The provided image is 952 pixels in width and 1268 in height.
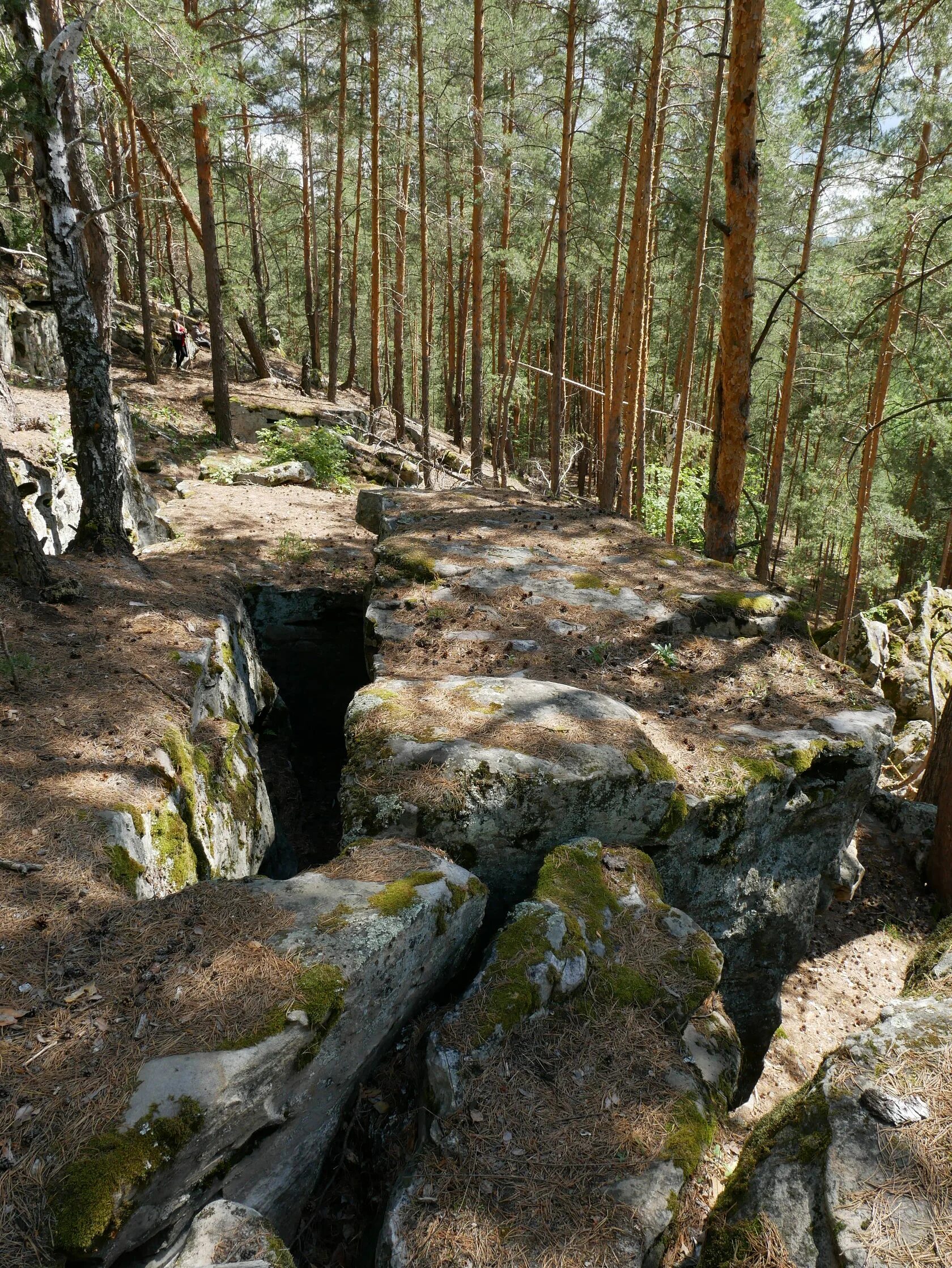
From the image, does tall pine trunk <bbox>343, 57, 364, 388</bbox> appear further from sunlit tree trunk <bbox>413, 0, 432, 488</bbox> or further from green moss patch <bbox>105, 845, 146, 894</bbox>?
green moss patch <bbox>105, 845, 146, 894</bbox>

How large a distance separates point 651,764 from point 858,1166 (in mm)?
2356

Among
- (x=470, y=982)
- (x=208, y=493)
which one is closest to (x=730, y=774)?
(x=470, y=982)

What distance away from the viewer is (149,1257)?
2.10 m

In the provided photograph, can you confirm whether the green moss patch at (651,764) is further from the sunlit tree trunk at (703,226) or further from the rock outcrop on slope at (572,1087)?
the sunlit tree trunk at (703,226)

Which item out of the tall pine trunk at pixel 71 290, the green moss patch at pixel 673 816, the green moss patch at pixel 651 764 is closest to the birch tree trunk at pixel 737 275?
the green moss patch at pixel 651 764

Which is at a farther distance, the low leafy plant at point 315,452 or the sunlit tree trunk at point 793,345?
the low leafy plant at point 315,452

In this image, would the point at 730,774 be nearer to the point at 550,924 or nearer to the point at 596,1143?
the point at 550,924

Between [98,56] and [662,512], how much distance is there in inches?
589

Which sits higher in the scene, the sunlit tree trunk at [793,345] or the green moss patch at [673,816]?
the sunlit tree trunk at [793,345]

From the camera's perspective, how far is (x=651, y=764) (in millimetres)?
4477

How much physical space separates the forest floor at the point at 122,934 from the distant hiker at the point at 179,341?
34.1 feet

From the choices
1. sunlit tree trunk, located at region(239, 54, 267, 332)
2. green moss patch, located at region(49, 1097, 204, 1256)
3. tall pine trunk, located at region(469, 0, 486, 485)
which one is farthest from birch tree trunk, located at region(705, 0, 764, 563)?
sunlit tree trunk, located at region(239, 54, 267, 332)

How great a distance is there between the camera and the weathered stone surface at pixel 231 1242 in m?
2.04

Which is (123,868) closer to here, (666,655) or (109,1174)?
(109,1174)
